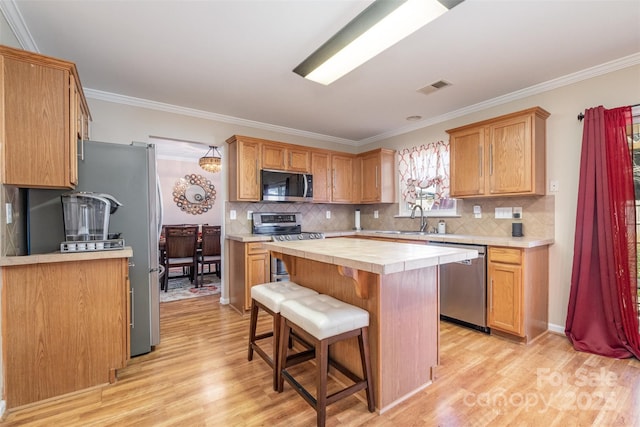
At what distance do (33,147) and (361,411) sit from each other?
250cm

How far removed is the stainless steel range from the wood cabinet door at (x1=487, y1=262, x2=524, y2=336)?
206 cm

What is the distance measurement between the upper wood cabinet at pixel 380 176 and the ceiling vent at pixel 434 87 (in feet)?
4.51

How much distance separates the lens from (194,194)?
6.71 m

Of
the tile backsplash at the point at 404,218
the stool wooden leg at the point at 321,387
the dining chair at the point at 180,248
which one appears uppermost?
the tile backsplash at the point at 404,218

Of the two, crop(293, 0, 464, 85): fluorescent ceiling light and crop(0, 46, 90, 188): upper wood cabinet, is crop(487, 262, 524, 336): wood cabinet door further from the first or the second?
crop(0, 46, 90, 188): upper wood cabinet

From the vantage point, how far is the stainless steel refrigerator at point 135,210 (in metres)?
2.25

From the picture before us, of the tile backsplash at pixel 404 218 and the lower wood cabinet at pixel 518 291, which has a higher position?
the tile backsplash at pixel 404 218

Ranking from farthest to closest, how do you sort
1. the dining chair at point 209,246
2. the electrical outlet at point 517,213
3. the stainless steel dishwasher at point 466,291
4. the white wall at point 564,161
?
the dining chair at point 209,246
the electrical outlet at point 517,213
the stainless steel dishwasher at point 466,291
the white wall at point 564,161

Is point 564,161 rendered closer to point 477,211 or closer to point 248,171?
point 477,211

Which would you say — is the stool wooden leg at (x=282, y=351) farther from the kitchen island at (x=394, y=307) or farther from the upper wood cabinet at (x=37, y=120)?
the upper wood cabinet at (x=37, y=120)

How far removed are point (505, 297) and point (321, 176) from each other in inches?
109

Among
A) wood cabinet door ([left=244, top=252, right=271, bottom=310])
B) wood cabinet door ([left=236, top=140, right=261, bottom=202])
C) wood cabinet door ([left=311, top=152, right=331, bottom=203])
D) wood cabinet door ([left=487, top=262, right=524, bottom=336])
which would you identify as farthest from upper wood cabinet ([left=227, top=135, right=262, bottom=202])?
wood cabinet door ([left=487, top=262, right=524, bottom=336])

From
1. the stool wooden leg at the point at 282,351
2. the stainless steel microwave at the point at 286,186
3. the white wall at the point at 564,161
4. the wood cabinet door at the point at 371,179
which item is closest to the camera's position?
the stool wooden leg at the point at 282,351

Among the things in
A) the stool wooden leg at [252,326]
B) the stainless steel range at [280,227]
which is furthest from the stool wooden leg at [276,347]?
the stainless steel range at [280,227]
